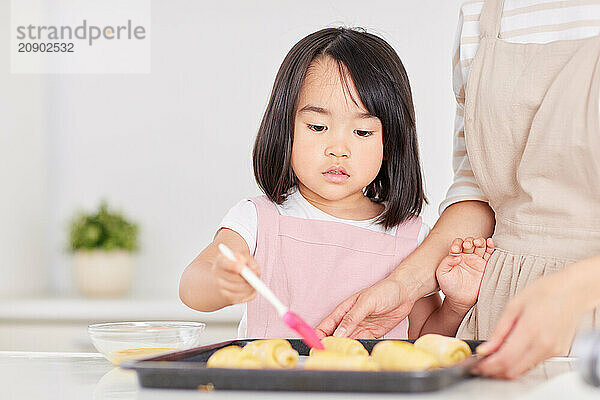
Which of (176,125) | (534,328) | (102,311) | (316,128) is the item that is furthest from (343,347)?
(176,125)

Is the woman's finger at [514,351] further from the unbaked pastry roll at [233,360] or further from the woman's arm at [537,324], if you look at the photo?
the unbaked pastry roll at [233,360]

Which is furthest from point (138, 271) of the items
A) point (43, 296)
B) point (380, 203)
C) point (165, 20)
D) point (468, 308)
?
point (468, 308)

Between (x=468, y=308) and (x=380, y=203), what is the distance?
0.29 metres

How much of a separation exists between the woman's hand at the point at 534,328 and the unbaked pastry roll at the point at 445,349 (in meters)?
0.03

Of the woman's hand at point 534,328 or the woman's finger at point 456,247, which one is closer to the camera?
the woman's hand at point 534,328

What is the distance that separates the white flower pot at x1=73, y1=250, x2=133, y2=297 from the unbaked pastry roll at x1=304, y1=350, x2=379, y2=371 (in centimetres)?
185

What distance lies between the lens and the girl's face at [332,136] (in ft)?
3.95

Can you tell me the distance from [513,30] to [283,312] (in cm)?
61

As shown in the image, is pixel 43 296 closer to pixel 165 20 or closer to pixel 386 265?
pixel 165 20

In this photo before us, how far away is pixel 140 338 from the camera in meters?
0.88

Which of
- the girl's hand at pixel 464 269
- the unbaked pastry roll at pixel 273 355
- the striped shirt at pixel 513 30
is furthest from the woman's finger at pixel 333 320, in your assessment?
the unbaked pastry roll at pixel 273 355

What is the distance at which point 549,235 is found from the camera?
101 cm

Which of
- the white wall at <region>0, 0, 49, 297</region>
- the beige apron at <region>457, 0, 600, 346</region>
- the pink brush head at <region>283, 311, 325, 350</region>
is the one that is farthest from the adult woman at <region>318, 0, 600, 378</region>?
the white wall at <region>0, 0, 49, 297</region>

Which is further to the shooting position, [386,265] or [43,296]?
[43,296]
